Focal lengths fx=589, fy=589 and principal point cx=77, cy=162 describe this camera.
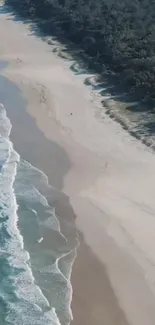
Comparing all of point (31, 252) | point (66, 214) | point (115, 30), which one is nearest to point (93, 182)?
point (66, 214)

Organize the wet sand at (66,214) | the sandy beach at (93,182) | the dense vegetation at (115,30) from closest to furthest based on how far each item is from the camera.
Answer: the wet sand at (66,214), the sandy beach at (93,182), the dense vegetation at (115,30)

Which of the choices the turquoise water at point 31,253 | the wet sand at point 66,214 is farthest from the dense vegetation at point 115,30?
the turquoise water at point 31,253

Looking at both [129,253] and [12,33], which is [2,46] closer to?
[12,33]

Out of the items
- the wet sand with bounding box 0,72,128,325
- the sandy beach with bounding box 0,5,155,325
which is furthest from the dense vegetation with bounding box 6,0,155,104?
the wet sand with bounding box 0,72,128,325

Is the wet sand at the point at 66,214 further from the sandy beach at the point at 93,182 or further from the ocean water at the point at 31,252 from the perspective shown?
the ocean water at the point at 31,252

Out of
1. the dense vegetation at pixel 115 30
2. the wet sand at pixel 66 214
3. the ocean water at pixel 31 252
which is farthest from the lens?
the dense vegetation at pixel 115 30

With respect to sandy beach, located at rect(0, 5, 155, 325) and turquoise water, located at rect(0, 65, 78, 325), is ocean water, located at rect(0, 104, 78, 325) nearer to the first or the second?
turquoise water, located at rect(0, 65, 78, 325)
